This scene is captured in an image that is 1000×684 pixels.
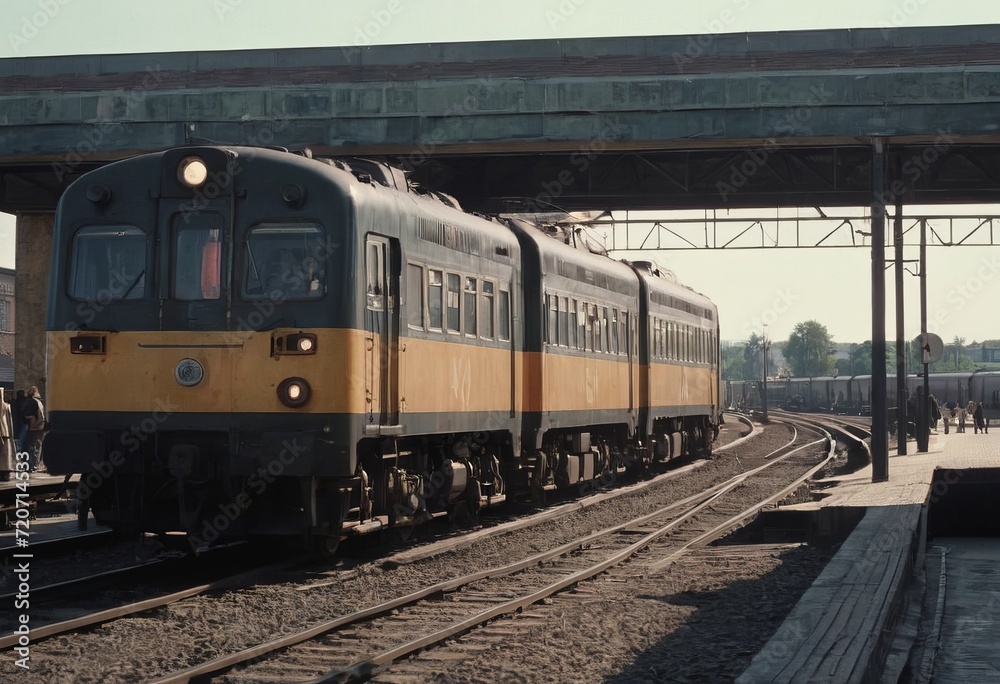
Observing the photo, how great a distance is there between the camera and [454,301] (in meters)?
13.9

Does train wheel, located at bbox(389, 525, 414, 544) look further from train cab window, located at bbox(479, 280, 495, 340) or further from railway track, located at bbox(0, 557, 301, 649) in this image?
train cab window, located at bbox(479, 280, 495, 340)

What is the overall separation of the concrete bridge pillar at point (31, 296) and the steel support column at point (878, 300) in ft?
49.4

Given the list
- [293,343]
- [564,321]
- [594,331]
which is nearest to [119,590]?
[293,343]

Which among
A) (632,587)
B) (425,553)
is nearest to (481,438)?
(425,553)

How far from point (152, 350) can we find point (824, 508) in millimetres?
8360

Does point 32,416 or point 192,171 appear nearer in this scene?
point 192,171

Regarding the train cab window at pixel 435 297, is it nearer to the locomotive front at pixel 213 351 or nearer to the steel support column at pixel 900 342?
the locomotive front at pixel 213 351

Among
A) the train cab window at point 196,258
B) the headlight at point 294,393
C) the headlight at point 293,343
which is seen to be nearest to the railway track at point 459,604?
the headlight at point 294,393

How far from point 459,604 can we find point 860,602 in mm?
2990

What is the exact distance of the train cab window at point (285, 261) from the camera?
11320 mm

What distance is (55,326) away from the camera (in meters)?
11.7

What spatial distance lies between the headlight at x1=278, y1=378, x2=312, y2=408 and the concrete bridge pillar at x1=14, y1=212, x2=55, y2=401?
16247mm

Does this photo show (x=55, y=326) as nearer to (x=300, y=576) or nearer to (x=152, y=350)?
(x=152, y=350)

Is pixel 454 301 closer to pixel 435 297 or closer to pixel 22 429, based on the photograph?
pixel 435 297
